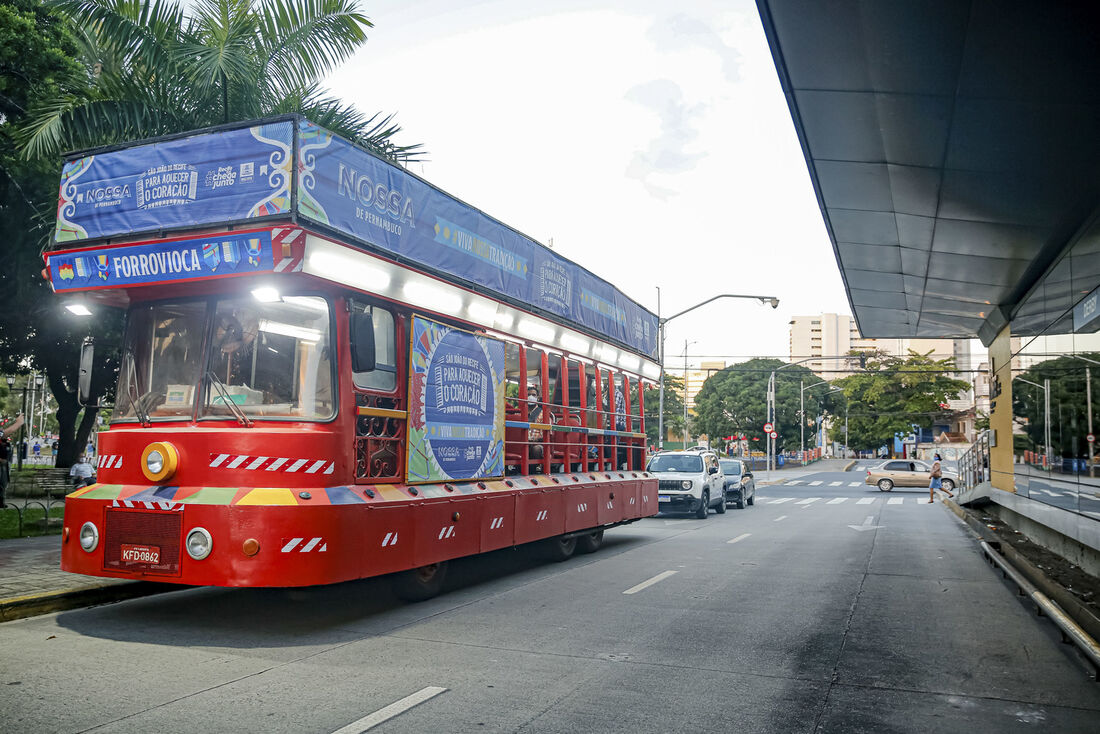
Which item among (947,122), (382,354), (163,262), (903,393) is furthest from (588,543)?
(903,393)

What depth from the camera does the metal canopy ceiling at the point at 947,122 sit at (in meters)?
6.77

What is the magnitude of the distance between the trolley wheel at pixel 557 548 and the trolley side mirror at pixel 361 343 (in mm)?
5775

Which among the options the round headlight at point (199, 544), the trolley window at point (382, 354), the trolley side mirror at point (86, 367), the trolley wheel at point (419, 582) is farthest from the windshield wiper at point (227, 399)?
the trolley wheel at point (419, 582)

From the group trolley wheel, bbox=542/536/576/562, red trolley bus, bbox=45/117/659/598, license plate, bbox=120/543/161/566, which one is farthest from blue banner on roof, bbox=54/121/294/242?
trolley wheel, bbox=542/536/576/562

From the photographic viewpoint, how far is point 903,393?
68.1 m

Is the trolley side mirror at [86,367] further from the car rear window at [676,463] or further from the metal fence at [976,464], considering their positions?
the metal fence at [976,464]

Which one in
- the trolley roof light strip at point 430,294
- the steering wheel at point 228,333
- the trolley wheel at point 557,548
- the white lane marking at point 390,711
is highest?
the trolley roof light strip at point 430,294

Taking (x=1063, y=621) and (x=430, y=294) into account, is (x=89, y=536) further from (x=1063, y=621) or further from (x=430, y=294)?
(x=1063, y=621)

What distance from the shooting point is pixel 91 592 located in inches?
336

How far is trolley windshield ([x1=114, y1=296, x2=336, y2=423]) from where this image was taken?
7566 millimetres

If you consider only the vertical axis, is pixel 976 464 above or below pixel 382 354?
below

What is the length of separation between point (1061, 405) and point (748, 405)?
→ 6060 cm

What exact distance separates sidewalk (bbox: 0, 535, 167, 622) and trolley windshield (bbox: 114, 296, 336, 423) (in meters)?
1.94

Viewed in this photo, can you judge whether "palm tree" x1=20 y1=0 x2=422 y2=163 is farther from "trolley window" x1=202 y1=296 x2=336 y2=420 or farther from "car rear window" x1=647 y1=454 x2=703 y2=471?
"car rear window" x1=647 y1=454 x2=703 y2=471
